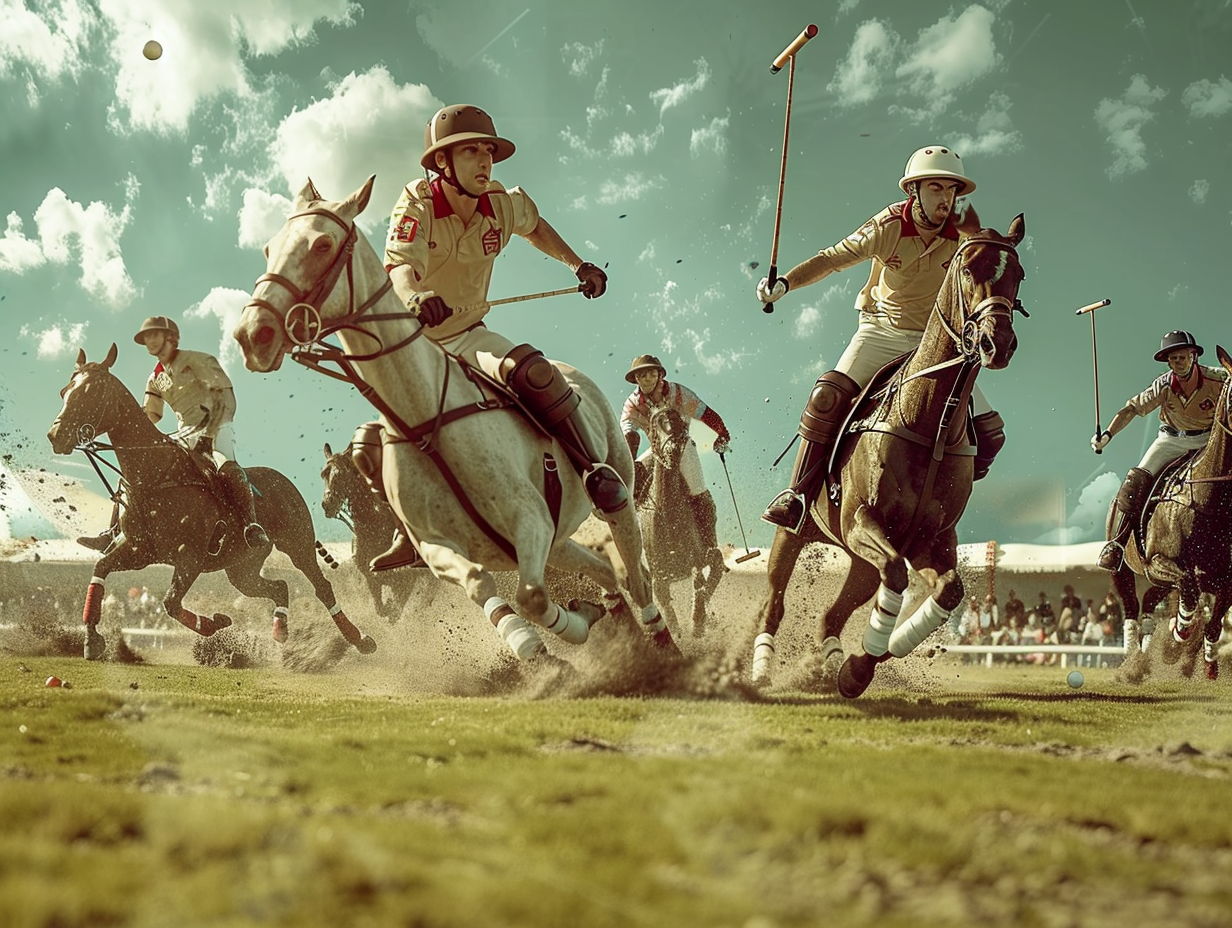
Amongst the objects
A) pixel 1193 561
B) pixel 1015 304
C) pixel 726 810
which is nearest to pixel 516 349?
pixel 1015 304

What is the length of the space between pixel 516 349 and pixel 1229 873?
5.21 meters

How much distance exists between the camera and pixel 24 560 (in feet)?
76.1

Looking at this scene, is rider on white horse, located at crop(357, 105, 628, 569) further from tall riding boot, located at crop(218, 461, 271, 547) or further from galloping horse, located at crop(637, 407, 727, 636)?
tall riding boot, located at crop(218, 461, 271, 547)

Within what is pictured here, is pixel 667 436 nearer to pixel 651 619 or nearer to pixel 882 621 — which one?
pixel 651 619

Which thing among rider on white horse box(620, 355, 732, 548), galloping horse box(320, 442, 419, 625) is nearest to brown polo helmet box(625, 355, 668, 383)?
rider on white horse box(620, 355, 732, 548)

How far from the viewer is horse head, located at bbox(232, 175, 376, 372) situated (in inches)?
225

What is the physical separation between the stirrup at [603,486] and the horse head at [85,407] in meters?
6.95

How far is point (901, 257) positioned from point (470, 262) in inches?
138

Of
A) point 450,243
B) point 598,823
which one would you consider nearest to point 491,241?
point 450,243

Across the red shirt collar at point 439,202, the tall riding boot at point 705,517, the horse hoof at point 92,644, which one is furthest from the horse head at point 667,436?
the horse hoof at point 92,644

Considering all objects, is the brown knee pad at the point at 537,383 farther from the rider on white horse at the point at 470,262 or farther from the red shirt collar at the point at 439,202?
the red shirt collar at the point at 439,202

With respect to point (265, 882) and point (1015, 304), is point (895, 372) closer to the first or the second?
point (1015, 304)

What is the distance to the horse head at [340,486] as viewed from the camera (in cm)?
1545

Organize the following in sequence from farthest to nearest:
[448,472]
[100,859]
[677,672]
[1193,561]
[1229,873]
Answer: [1193,561], [677,672], [448,472], [1229,873], [100,859]
